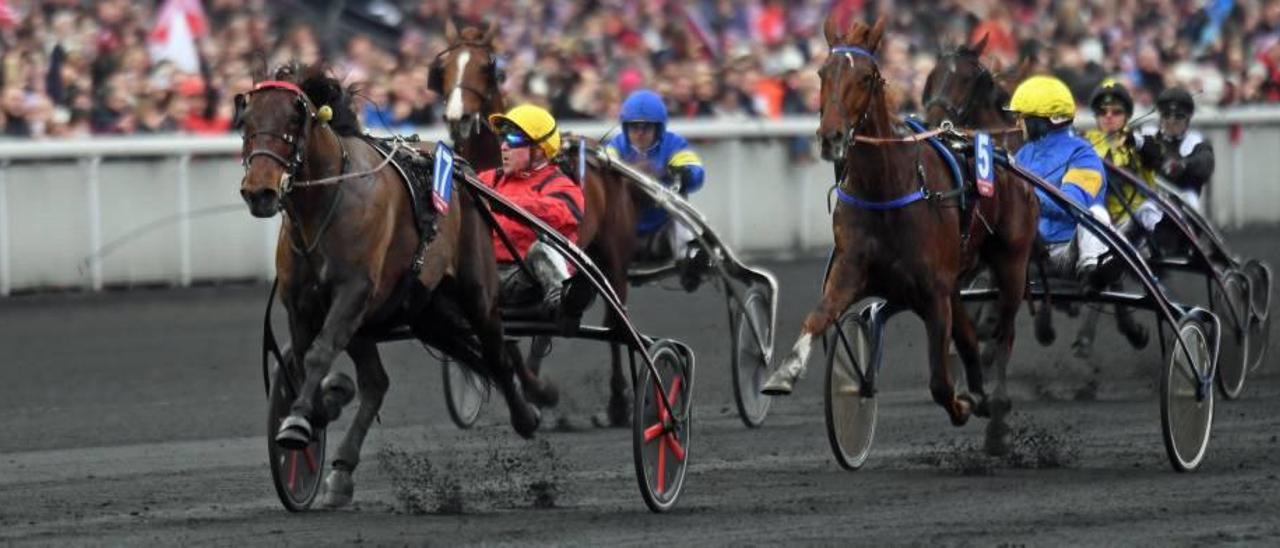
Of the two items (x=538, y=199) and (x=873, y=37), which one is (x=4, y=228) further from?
(x=873, y=37)

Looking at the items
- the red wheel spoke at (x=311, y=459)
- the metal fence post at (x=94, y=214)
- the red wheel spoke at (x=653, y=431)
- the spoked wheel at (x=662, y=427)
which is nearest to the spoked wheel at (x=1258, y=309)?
the spoked wheel at (x=662, y=427)

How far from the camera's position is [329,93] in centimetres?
965

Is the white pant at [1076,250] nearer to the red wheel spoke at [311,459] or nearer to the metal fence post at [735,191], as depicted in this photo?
the red wheel spoke at [311,459]

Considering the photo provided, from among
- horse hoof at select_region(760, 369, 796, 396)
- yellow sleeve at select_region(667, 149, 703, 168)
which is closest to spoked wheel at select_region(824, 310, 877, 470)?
horse hoof at select_region(760, 369, 796, 396)

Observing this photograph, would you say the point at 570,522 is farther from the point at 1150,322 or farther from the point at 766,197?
the point at 766,197

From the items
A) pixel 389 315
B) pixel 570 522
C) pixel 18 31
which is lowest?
pixel 570 522

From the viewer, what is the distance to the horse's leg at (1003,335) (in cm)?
1120

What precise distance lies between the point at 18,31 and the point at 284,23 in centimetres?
336

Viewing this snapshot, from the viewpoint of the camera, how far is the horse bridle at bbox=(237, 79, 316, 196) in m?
8.99

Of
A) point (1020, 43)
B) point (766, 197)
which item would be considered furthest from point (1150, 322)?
point (1020, 43)

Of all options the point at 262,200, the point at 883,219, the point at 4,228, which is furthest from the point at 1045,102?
the point at 4,228

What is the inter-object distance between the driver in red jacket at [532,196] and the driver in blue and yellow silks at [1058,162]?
6.68 feet

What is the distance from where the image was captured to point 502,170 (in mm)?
11766

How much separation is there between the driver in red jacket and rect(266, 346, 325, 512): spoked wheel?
147 centimetres
